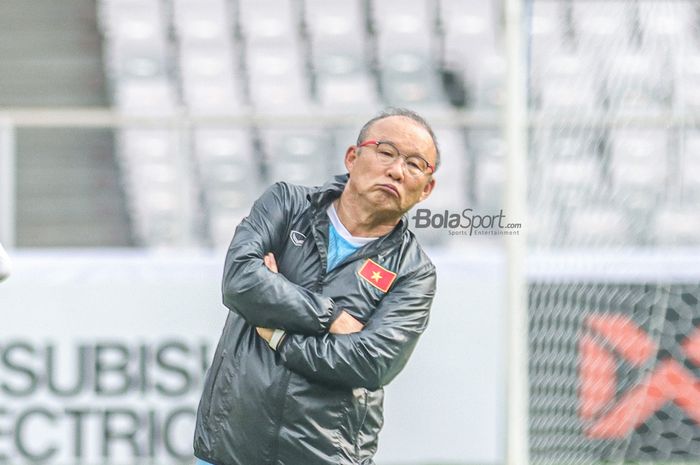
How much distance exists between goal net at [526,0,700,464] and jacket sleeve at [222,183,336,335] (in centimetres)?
283

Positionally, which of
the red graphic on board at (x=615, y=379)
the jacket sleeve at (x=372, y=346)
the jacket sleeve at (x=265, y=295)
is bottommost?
the red graphic on board at (x=615, y=379)

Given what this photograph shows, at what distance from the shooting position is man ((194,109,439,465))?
10.2ft

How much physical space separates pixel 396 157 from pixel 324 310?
444mm

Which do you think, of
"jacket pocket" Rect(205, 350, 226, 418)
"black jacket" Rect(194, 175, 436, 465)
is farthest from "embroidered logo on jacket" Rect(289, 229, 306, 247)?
"jacket pocket" Rect(205, 350, 226, 418)

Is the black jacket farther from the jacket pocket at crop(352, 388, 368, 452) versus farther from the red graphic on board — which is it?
the red graphic on board

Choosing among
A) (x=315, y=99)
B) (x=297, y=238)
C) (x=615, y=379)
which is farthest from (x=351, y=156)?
(x=315, y=99)

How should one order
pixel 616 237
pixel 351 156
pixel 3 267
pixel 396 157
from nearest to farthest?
1. pixel 3 267
2. pixel 396 157
3. pixel 351 156
4. pixel 616 237

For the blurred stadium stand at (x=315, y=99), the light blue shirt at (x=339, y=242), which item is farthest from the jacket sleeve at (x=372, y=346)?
the blurred stadium stand at (x=315, y=99)

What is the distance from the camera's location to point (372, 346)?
3141mm

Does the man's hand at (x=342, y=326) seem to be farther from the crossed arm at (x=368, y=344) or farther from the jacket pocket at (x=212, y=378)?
the jacket pocket at (x=212, y=378)

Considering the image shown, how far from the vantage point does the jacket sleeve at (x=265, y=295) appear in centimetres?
312

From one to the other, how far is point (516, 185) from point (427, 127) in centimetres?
166

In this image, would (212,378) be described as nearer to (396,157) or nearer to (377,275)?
(377,275)

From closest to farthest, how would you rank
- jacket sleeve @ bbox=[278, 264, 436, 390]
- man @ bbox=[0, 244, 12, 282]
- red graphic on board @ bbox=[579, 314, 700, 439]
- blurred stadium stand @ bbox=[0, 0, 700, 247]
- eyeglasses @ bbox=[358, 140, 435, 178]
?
1. man @ bbox=[0, 244, 12, 282]
2. jacket sleeve @ bbox=[278, 264, 436, 390]
3. eyeglasses @ bbox=[358, 140, 435, 178]
4. blurred stadium stand @ bbox=[0, 0, 700, 247]
5. red graphic on board @ bbox=[579, 314, 700, 439]
